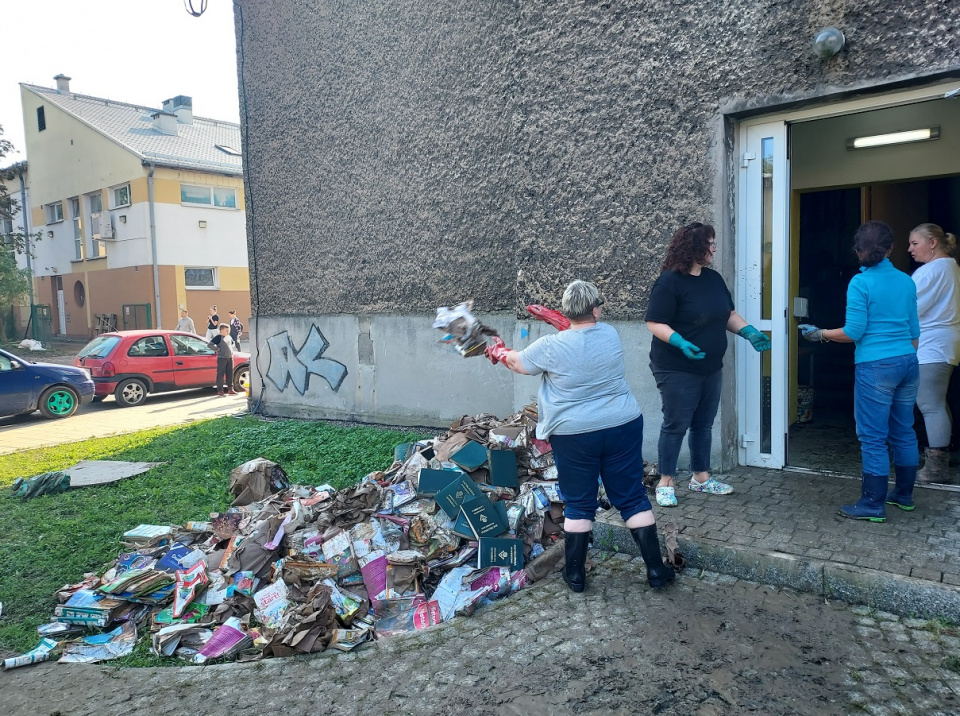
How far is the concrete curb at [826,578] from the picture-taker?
3.33 meters

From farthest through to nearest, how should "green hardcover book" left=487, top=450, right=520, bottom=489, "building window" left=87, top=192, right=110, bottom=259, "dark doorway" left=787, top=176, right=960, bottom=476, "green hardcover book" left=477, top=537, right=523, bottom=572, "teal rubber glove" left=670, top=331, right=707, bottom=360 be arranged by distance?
"building window" left=87, top=192, right=110, bottom=259
"dark doorway" left=787, top=176, right=960, bottom=476
"green hardcover book" left=487, top=450, right=520, bottom=489
"teal rubber glove" left=670, top=331, right=707, bottom=360
"green hardcover book" left=477, top=537, right=523, bottom=572

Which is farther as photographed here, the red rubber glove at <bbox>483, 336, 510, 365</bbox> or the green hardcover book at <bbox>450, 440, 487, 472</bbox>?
the green hardcover book at <bbox>450, 440, 487, 472</bbox>

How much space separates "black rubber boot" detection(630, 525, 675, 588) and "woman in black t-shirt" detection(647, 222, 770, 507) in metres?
0.94

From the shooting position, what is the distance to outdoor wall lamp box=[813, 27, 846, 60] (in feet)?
15.1

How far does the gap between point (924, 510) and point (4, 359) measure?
13.3 m

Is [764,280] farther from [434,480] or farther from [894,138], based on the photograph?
[894,138]

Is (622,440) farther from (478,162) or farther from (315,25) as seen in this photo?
(315,25)

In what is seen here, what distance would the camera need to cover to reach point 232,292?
27250 mm

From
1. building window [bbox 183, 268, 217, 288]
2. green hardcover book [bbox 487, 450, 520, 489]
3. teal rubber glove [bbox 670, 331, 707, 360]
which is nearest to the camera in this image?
teal rubber glove [bbox 670, 331, 707, 360]

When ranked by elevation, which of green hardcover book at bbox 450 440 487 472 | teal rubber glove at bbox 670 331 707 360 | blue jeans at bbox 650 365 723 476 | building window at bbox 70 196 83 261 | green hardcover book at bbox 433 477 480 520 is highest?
building window at bbox 70 196 83 261

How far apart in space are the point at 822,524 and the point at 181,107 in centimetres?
3177

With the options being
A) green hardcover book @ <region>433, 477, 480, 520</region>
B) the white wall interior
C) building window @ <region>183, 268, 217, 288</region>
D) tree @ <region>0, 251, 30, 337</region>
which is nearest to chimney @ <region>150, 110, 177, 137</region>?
building window @ <region>183, 268, 217, 288</region>

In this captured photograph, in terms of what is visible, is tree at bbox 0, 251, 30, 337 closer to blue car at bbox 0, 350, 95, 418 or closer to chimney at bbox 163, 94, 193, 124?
chimney at bbox 163, 94, 193, 124

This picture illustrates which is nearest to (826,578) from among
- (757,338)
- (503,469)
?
(757,338)
